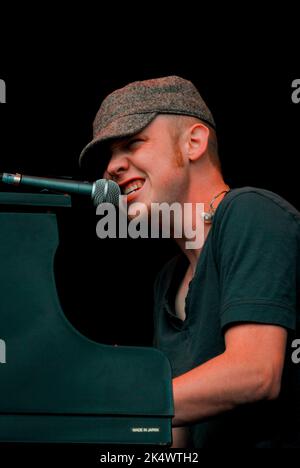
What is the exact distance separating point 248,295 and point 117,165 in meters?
0.67

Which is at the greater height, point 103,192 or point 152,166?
point 152,166

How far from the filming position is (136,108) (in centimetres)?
197

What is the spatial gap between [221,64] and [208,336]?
3.45 ft

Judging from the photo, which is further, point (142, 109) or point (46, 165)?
point (46, 165)

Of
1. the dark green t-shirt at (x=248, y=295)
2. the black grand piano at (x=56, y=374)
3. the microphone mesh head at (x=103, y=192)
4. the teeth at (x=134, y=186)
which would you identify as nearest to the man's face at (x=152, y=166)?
the teeth at (x=134, y=186)

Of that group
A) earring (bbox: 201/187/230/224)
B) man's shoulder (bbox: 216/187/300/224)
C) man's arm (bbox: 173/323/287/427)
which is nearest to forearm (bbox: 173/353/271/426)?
man's arm (bbox: 173/323/287/427)

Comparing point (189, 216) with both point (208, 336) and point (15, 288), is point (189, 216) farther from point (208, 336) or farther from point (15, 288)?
point (15, 288)

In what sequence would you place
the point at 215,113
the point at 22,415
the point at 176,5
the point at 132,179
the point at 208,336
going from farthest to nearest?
the point at 215,113
the point at 176,5
the point at 132,179
the point at 208,336
the point at 22,415

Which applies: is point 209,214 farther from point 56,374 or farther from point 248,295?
point 56,374

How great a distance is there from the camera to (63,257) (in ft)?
8.26

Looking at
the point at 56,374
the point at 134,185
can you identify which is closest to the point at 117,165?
the point at 134,185

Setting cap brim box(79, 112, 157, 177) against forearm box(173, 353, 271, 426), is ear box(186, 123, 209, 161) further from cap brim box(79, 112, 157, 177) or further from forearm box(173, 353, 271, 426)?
forearm box(173, 353, 271, 426)
